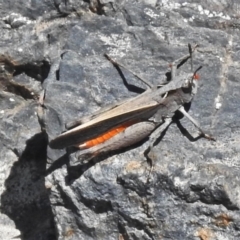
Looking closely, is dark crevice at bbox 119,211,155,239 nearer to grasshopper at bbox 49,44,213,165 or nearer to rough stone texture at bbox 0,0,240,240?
rough stone texture at bbox 0,0,240,240

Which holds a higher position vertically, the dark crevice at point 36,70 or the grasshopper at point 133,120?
the grasshopper at point 133,120

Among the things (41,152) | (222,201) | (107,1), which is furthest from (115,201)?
(107,1)

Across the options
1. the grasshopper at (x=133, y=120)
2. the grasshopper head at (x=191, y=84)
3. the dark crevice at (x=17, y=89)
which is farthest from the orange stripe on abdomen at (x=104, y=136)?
the dark crevice at (x=17, y=89)

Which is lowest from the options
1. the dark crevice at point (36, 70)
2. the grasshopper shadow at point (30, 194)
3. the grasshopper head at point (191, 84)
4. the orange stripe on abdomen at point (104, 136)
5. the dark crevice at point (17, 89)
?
the grasshopper shadow at point (30, 194)

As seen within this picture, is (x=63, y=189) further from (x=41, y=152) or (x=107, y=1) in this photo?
(x=107, y=1)

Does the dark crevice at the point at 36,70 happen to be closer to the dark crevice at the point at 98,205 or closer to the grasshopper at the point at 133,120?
the grasshopper at the point at 133,120

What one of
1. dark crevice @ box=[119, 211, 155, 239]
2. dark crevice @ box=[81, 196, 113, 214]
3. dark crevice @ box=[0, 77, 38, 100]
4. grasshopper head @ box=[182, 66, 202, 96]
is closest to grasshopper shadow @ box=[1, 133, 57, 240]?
dark crevice @ box=[0, 77, 38, 100]
